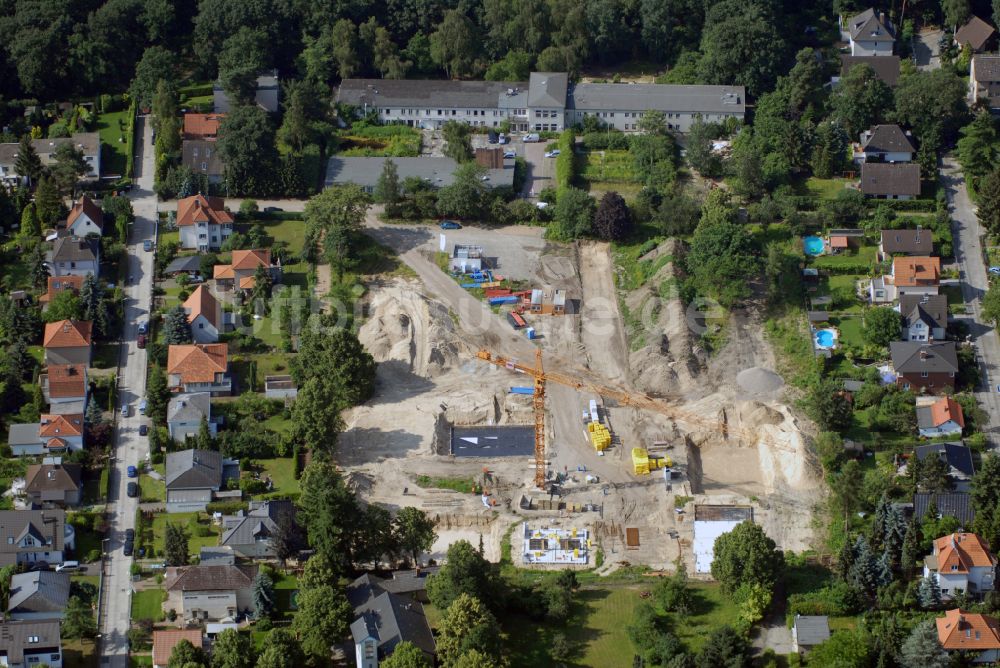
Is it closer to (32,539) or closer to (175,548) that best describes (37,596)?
(32,539)

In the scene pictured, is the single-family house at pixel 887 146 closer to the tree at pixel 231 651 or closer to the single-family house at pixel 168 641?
the tree at pixel 231 651

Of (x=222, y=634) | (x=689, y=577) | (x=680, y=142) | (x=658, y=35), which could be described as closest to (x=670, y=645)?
(x=689, y=577)

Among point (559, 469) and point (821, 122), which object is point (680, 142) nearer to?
point (821, 122)

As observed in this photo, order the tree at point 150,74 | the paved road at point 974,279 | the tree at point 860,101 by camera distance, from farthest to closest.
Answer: the tree at point 150,74 → the tree at point 860,101 → the paved road at point 974,279

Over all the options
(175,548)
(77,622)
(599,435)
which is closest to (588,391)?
(599,435)

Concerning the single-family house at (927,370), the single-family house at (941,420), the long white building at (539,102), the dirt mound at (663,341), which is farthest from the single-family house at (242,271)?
the single-family house at (941,420)

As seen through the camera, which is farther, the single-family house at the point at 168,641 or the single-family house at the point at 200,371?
the single-family house at the point at 200,371

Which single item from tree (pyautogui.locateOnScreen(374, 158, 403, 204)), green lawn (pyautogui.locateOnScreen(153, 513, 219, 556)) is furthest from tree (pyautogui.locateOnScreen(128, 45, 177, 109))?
green lawn (pyautogui.locateOnScreen(153, 513, 219, 556))

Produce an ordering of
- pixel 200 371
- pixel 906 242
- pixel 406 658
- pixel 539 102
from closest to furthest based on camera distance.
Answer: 1. pixel 406 658
2. pixel 200 371
3. pixel 906 242
4. pixel 539 102
